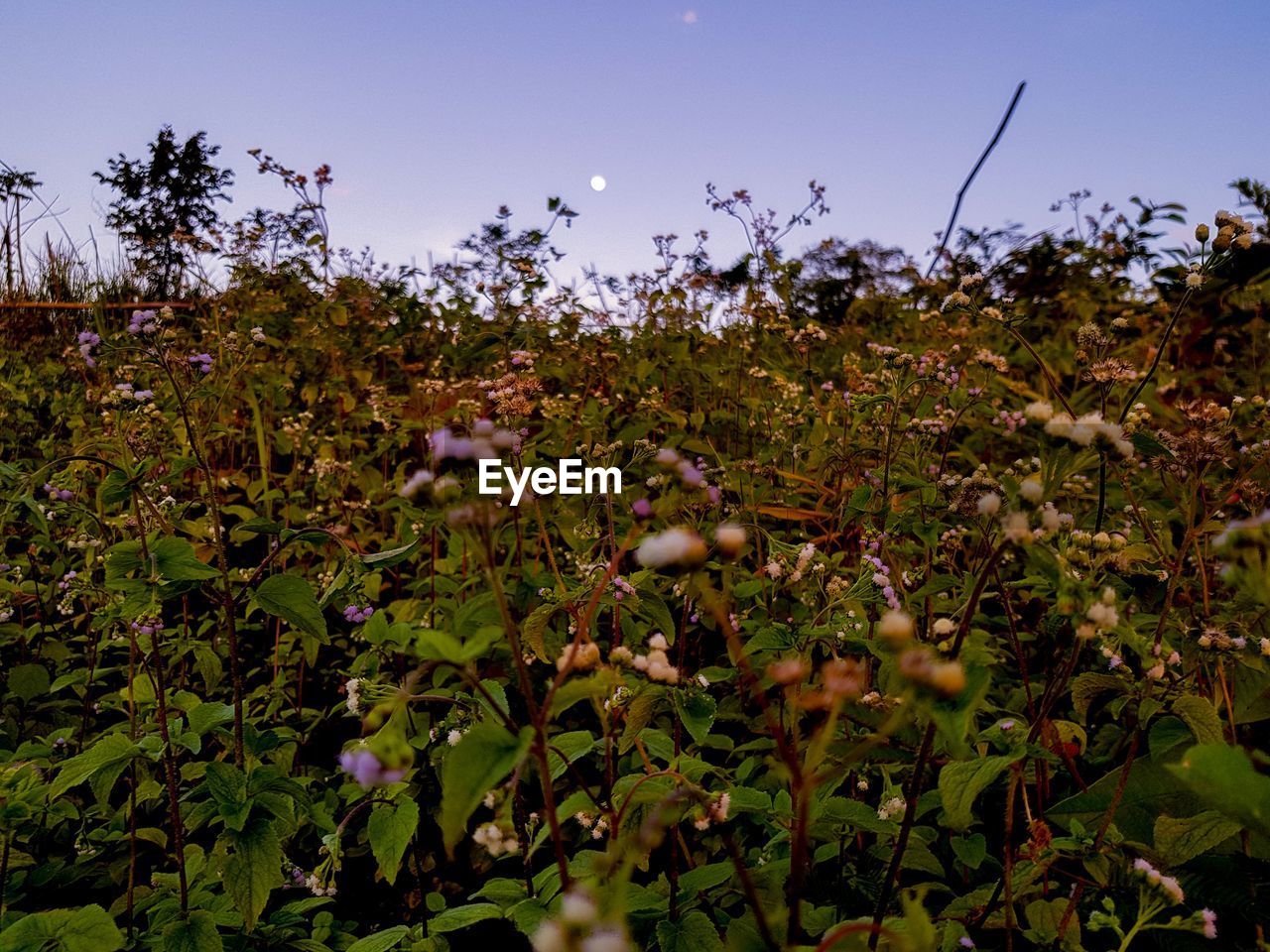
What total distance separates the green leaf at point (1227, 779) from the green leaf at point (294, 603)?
5.03ft

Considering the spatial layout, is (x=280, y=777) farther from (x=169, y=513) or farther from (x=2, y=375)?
(x=2, y=375)

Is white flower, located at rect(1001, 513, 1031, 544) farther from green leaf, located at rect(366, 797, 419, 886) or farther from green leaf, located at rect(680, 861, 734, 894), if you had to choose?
green leaf, located at rect(366, 797, 419, 886)

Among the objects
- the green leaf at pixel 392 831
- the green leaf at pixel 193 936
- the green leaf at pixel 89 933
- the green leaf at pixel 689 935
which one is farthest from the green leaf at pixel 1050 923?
the green leaf at pixel 89 933

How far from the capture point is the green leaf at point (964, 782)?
42.5 inches

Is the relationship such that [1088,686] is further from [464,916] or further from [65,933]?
[65,933]

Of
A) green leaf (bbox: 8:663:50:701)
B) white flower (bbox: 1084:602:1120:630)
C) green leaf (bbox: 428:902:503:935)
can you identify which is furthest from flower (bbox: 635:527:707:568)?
green leaf (bbox: 8:663:50:701)

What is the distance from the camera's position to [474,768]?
792 millimetres

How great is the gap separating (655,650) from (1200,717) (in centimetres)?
104

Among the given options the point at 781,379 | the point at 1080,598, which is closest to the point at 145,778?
the point at 1080,598

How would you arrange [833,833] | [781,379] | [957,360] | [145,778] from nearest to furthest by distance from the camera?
[833,833]
[145,778]
[781,379]
[957,360]

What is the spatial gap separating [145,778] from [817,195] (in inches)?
172

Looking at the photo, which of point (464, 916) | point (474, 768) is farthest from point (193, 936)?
point (474, 768)

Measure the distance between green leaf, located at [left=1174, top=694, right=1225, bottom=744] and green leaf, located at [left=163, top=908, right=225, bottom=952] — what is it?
2.00 metres

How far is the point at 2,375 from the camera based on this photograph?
17.3 ft
